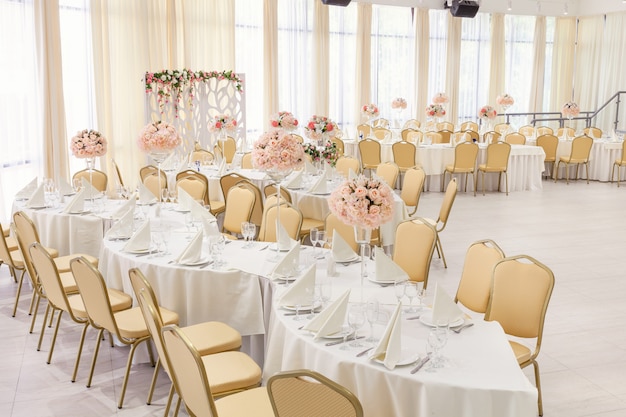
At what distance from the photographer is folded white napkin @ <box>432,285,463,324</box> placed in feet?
10.9

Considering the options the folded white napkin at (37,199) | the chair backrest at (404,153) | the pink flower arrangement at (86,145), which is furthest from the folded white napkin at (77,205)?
the chair backrest at (404,153)

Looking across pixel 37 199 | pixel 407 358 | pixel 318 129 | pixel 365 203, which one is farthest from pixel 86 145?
pixel 407 358

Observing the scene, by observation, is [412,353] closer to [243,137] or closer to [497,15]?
[243,137]

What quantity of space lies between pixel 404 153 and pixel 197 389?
29.2 ft

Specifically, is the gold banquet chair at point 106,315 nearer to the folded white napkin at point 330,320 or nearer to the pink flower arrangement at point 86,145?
the folded white napkin at point 330,320

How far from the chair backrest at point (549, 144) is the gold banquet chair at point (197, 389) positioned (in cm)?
1123

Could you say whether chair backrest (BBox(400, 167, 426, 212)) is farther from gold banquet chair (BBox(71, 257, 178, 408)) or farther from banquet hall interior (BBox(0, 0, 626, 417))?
gold banquet chair (BBox(71, 257, 178, 408))

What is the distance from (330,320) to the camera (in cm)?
317

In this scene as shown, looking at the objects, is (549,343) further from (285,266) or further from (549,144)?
(549,144)

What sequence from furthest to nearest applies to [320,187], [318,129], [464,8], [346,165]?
1. [464,8]
2. [346,165]
3. [318,129]
4. [320,187]

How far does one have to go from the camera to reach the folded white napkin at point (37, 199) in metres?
6.27

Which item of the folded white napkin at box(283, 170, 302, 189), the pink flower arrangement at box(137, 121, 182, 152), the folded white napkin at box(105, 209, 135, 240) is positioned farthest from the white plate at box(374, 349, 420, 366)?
the folded white napkin at box(283, 170, 302, 189)

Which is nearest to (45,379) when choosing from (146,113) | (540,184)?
(146,113)

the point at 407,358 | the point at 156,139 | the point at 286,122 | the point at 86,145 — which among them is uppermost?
the point at 286,122
